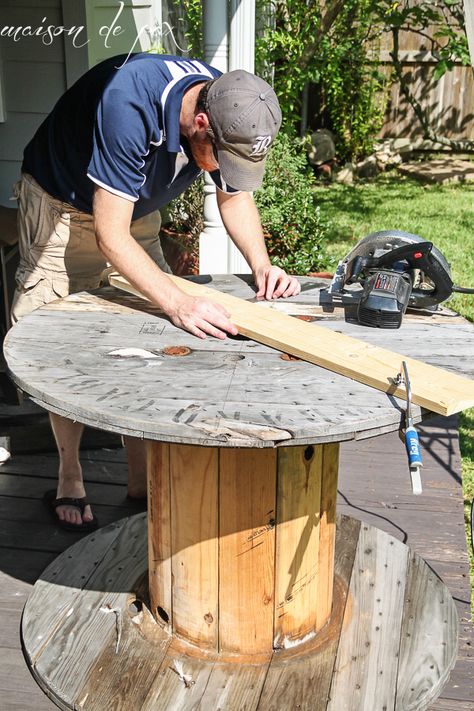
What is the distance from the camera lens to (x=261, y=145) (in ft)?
7.52

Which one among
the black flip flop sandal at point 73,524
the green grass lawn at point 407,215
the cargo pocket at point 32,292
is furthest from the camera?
the green grass lawn at point 407,215

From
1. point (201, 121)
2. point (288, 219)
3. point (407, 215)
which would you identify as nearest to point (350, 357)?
point (201, 121)

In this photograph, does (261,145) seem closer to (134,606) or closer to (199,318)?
(199,318)

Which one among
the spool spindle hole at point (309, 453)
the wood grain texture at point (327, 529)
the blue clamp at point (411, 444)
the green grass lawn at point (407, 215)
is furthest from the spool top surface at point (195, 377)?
the green grass lawn at point (407, 215)

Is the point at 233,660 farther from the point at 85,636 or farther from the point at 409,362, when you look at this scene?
the point at 409,362

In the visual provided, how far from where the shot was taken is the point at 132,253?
2.35 m

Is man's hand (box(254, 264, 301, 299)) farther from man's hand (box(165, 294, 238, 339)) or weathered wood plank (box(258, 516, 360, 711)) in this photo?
weathered wood plank (box(258, 516, 360, 711))

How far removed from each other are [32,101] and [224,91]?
7.80 feet

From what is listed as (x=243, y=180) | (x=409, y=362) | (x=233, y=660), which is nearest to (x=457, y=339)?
(x=409, y=362)

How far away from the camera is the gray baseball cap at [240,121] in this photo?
2.23 m

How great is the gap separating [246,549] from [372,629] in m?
0.56

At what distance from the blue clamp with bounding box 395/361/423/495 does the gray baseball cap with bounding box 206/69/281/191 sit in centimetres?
77

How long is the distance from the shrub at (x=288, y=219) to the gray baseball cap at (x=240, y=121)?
341 cm

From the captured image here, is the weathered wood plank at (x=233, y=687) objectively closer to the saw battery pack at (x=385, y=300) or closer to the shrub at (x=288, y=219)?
the saw battery pack at (x=385, y=300)
